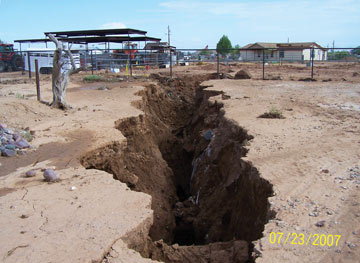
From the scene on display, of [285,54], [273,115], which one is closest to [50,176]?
[273,115]

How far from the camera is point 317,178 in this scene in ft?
17.9

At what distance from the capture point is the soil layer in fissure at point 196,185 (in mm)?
5430

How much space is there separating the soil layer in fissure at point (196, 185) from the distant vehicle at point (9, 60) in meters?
19.7

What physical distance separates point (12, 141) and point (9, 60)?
25350 mm

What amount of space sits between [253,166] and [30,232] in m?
3.59

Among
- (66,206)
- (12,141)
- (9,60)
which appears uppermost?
(9,60)

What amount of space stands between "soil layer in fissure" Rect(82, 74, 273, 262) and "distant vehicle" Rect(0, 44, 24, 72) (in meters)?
19.7

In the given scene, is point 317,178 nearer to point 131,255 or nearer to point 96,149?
point 131,255

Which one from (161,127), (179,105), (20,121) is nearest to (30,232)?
(20,121)

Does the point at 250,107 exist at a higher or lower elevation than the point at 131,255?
higher

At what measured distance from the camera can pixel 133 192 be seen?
5.48m

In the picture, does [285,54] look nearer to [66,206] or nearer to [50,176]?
[50,176]

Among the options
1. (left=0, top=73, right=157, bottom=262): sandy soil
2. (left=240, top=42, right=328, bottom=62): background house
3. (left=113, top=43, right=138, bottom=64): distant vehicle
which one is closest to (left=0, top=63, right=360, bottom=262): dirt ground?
(left=0, top=73, right=157, bottom=262): sandy soil

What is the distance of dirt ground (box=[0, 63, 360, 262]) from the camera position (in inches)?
154
